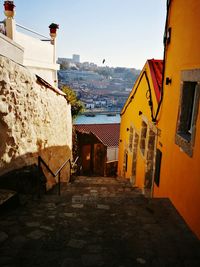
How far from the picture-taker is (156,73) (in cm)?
787

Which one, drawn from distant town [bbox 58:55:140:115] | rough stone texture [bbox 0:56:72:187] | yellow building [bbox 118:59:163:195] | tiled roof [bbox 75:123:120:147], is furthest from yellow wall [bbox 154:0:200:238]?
distant town [bbox 58:55:140:115]

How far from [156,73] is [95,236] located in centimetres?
589

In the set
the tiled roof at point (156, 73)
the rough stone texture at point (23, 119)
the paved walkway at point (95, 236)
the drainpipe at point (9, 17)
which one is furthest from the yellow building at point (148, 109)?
the drainpipe at point (9, 17)

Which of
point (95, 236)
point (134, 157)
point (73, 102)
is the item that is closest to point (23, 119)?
point (95, 236)

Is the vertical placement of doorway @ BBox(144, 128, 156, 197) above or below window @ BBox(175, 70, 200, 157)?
below

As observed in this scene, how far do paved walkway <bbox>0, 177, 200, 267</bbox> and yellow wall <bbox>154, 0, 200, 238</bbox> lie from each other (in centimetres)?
41

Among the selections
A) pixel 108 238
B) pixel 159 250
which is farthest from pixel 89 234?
pixel 159 250

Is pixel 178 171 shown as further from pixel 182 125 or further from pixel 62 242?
pixel 62 242

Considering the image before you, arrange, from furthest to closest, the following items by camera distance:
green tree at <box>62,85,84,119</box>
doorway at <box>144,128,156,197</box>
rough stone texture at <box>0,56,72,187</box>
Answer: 1. green tree at <box>62,85,84,119</box>
2. doorway at <box>144,128,156,197</box>
3. rough stone texture at <box>0,56,72,187</box>

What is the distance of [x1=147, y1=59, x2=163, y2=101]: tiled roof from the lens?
285 inches

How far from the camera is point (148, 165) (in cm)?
830

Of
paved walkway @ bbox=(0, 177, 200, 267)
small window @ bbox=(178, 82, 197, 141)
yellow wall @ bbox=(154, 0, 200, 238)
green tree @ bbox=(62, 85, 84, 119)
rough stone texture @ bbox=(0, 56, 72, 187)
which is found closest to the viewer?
paved walkway @ bbox=(0, 177, 200, 267)

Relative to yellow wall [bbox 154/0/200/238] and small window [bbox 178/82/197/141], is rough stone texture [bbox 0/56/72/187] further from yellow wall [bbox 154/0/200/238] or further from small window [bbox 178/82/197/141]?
small window [bbox 178/82/197/141]

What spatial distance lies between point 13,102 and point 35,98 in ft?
4.72
